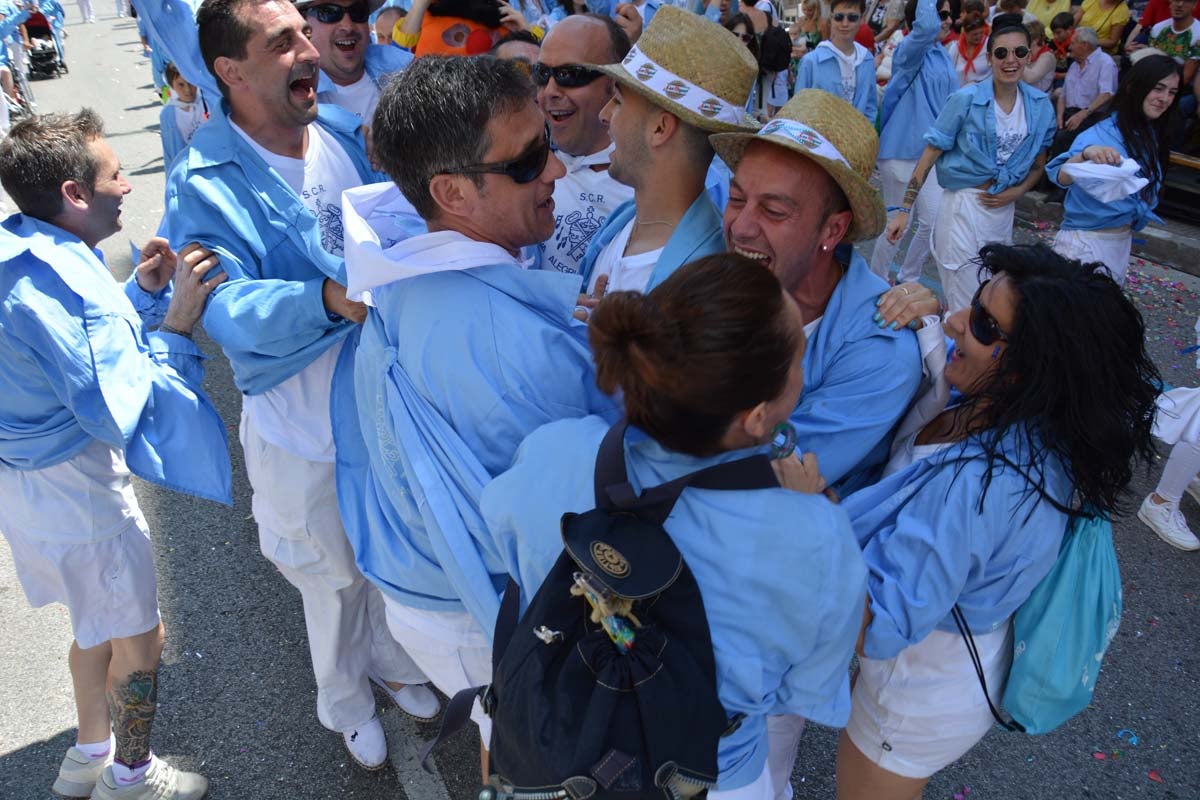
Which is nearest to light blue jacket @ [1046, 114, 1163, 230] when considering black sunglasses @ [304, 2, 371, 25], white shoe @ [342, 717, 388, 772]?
black sunglasses @ [304, 2, 371, 25]

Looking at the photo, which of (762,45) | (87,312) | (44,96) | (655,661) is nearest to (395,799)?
(87,312)

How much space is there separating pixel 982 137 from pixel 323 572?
198 inches

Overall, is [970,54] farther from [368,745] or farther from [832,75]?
[368,745]

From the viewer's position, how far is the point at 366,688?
3.01m

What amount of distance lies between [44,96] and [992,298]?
16946 mm

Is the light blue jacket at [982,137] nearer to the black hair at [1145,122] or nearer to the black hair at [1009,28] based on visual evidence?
the black hair at [1009,28]

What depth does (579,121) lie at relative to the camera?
307cm

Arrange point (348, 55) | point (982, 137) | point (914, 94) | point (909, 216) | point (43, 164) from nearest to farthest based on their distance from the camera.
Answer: point (43, 164), point (348, 55), point (982, 137), point (909, 216), point (914, 94)

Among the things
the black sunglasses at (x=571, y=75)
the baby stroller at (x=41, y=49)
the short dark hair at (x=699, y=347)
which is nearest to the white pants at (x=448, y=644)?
the short dark hair at (x=699, y=347)

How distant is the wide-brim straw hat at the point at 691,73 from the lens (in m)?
2.25

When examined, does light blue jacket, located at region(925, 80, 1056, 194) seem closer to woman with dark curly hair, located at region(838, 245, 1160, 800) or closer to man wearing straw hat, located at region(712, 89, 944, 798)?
man wearing straw hat, located at region(712, 89, 944, 798)

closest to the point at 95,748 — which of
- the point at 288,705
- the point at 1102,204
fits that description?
the point at 288,705

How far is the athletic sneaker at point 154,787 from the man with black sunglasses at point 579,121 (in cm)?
211

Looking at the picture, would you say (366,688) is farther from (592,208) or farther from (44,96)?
(44,96)
